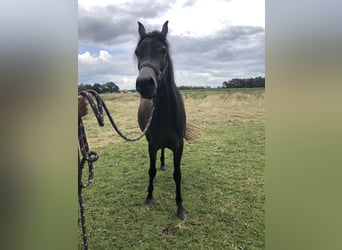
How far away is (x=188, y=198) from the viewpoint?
3758 millimetres

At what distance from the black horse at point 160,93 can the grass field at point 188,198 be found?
27cm

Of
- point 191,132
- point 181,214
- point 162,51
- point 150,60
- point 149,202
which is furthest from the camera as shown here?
point 191,132

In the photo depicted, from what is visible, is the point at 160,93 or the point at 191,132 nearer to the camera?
the point at 160,93

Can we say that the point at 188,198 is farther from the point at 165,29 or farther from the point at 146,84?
the point at 165,29

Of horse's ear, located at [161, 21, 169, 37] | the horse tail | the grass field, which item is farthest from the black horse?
the horse tail

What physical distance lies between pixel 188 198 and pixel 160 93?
1639 mm

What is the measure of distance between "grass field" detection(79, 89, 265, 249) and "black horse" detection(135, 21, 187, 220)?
27 cm

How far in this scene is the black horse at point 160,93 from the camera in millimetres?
2375

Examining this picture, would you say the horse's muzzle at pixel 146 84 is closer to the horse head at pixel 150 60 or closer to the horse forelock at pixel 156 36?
the horse head at pixel 150 60

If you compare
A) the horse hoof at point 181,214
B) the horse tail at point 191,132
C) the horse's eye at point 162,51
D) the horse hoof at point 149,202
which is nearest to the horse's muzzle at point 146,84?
the horse's eye at point 162,51

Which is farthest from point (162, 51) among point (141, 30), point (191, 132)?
point (191, 132)

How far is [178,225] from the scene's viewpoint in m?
3.09
